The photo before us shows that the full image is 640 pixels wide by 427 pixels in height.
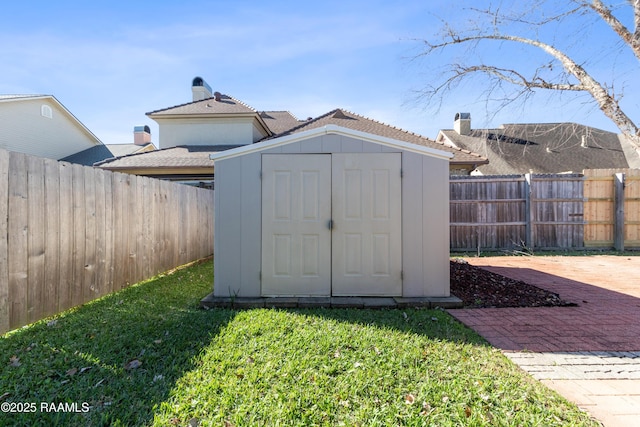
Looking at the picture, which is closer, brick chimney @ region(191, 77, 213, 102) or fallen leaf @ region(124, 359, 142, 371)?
fallen leaf @ region(124, 359, 142, 371)

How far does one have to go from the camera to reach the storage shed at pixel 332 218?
440cm

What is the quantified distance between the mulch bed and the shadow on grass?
3584mm

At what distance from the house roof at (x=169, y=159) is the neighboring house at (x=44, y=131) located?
6423 millimetres

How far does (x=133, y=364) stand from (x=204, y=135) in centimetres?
1203

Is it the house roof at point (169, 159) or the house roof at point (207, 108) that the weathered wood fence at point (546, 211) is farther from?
the house roof at point (207, 108)

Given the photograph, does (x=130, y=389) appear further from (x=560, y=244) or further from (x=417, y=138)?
(x=560, y=244)

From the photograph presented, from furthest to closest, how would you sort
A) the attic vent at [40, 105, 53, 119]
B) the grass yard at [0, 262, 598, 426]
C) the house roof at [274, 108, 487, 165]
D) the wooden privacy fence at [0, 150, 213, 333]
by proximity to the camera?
the attic vent at [40, 105, 53, 119], the house roof at [274, 108, 487, 165], the wooden privacy fence at [0, 150, 213, 333], the grass yard at [0, 262, 598, 426]

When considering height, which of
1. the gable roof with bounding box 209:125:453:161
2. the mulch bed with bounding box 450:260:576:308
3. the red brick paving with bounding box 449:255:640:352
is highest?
the gable roof with bounding box 209:125:453:161

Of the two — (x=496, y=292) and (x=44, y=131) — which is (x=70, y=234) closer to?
(x=496, y=292)

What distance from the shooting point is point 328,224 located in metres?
4.41

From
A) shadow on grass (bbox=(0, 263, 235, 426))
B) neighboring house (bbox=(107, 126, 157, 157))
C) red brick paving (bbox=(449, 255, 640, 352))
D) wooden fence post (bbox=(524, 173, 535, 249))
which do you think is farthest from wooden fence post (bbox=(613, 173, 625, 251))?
neighboring house (bbox=(107, 126, 157, 157))

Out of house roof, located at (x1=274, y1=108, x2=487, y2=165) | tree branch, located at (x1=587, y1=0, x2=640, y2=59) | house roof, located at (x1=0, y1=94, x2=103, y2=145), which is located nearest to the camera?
tree branch, located at (x1=587, y1=0, x2=640, y2=59)

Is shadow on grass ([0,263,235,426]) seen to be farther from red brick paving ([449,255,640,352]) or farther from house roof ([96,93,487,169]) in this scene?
house roof ([96,93,487,169])

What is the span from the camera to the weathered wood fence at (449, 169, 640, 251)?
9.14 metres
